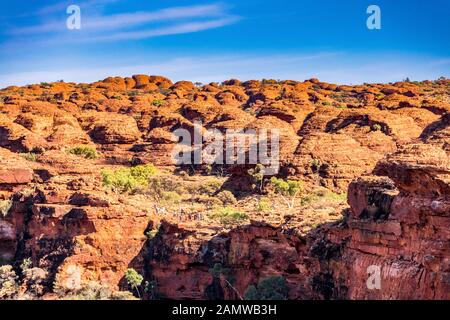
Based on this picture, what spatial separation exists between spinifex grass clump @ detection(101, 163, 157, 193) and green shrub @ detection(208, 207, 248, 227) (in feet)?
A: 27.6

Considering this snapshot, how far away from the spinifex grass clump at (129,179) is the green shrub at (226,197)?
5198 millimetres

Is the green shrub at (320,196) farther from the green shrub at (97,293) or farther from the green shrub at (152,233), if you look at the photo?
the green shrub at (97,293)

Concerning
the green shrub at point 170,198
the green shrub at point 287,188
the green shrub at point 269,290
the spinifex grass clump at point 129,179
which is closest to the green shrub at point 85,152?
the spinifex grass clump at point 129,179

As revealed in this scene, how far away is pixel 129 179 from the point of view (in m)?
40.4

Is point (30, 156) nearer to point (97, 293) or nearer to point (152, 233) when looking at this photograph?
point (152, 233)

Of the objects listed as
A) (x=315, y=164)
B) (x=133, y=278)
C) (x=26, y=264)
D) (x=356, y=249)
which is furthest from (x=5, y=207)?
(x=315, y=164)

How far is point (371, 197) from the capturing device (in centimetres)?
2036

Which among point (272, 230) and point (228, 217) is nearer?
point (272, 230)

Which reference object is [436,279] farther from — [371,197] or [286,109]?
[286,109]

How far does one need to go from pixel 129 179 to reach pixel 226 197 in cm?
683

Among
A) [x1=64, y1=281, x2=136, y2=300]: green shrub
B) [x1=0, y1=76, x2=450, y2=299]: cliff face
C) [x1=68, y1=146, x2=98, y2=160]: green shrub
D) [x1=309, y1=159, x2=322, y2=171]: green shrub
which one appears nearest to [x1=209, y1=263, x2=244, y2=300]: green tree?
[x1=0, y1=76, x2=450, y2=299]: cliff face

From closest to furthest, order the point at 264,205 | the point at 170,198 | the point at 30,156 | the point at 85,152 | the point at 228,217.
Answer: the point at 228,217 → the point at 264,205 → the point at 170,198 → the point at 30,156 → the point at 85,152

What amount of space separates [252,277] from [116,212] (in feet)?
18.6
